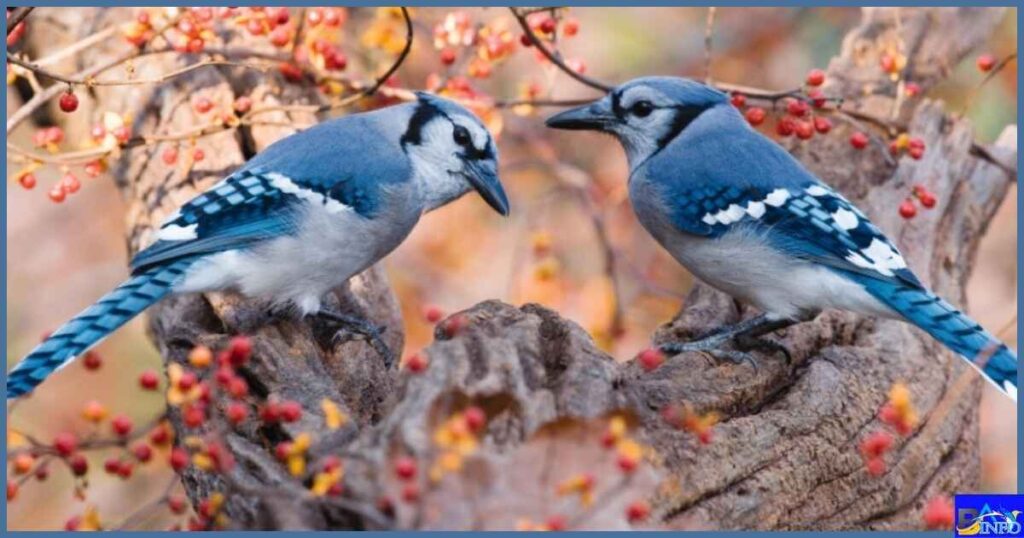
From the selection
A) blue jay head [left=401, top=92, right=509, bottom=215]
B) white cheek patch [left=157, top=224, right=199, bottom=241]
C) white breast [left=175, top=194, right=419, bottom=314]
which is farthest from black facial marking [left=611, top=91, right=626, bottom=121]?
white cheek patch [left=157, top=224, right=199, bottom=241]

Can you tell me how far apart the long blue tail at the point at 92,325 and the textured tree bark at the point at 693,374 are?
0.21 meters

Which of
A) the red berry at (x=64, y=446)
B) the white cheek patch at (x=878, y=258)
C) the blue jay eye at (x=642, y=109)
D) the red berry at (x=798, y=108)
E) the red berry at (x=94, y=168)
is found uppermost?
the red berry at (x=798, y=108)

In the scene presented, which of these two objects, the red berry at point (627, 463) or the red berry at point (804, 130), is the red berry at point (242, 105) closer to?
the red berry at point (804, 130)

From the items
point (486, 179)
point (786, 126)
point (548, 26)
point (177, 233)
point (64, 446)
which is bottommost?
point (64, 446)

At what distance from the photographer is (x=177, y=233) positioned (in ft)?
11.7

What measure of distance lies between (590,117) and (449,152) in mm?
488

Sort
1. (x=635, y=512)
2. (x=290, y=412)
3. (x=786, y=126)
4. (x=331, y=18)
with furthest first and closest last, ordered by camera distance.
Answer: (x=331, y=18)
(x=786, y=126)
(x=290, y=412)
(x=635, y=512)

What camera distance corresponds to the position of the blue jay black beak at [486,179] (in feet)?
13.0

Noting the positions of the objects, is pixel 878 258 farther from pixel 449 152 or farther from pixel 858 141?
pixel 449 152

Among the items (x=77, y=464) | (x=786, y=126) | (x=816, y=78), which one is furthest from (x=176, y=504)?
(x=816, y=78)

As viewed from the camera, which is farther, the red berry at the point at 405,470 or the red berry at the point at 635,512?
the red berry at the point at 635,512

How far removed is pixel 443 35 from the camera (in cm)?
438

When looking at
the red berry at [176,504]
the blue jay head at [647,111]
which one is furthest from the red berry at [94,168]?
the blue jay head at [647,111]

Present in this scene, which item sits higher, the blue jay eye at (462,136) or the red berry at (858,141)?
the red berry at (858,141)
